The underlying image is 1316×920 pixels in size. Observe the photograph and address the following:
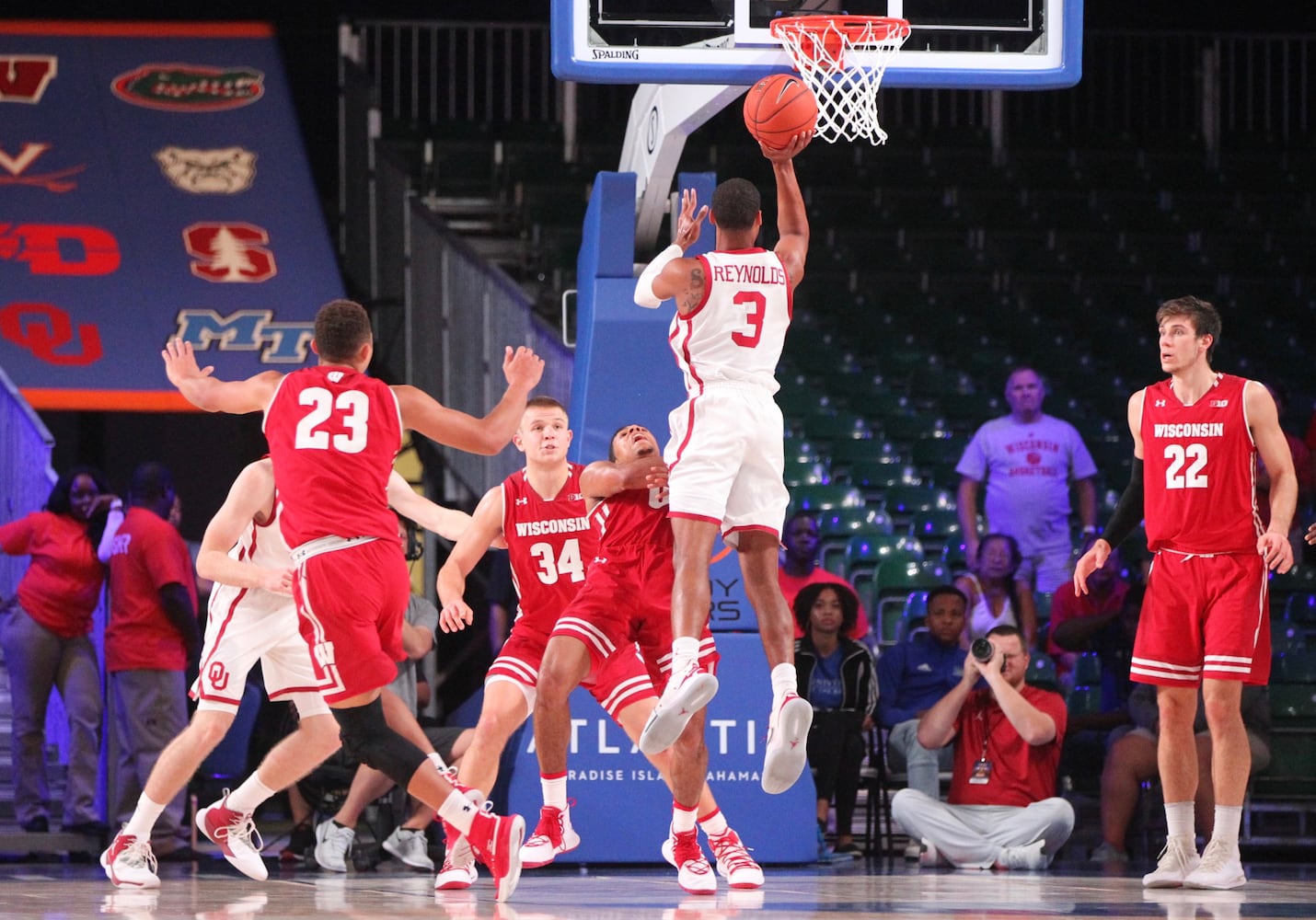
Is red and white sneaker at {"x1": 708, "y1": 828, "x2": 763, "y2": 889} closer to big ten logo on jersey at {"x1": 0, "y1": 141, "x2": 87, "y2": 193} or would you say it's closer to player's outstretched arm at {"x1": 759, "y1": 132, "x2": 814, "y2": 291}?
player's outstretched arm at {"x1": 759, "y1": 132, "x2": 814, "y2": 291}

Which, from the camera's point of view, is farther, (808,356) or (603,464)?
(808,356)

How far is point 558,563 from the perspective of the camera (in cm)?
835

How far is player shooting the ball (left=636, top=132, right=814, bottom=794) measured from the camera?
7094mm

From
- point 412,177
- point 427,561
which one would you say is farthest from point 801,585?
point 412,177

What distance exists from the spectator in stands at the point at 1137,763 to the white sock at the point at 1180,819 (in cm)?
225

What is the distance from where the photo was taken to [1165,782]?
317 inches

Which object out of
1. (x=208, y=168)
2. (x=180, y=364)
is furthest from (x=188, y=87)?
(x=180, y=364)

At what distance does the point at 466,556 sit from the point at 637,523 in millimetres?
851

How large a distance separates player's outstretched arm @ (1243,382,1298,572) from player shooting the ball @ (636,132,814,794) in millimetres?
2056

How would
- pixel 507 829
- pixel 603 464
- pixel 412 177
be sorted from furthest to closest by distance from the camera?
pixel 412 177
pixel 603 464
pixel 507 829

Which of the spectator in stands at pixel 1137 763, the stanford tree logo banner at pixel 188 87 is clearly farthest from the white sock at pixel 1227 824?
the stanford tree logo banner at pixel 188 87

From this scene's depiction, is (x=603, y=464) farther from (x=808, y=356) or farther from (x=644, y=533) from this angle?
(x=808, y=356)

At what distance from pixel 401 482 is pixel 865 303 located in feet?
34.7

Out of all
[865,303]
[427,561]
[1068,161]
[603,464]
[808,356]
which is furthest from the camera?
[1068,161]
